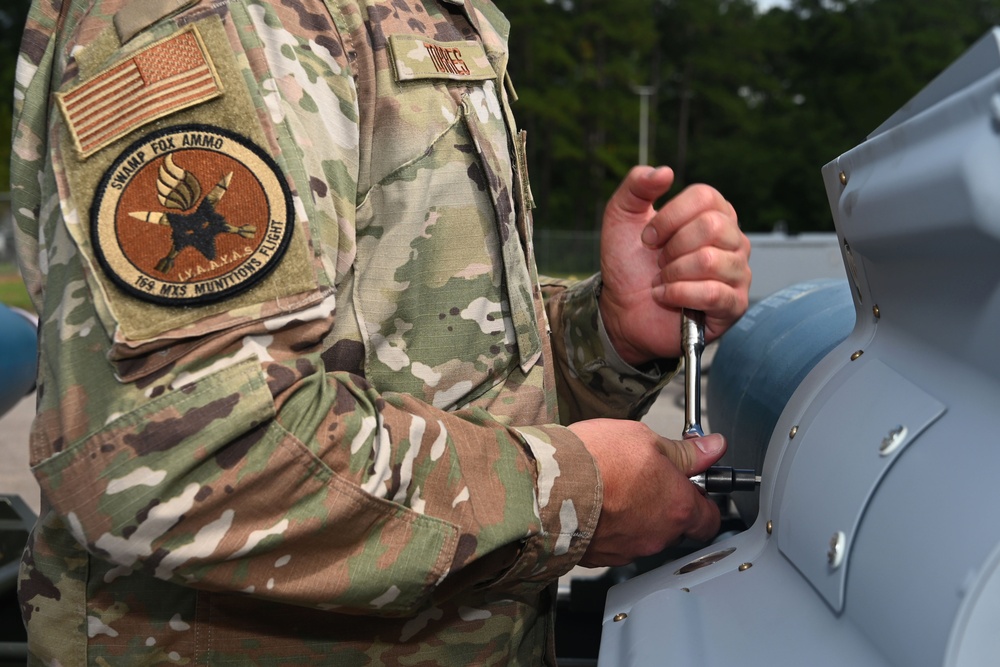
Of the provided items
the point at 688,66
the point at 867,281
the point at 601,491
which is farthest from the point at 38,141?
the point at 688,66

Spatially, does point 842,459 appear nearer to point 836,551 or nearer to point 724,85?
point 836,551

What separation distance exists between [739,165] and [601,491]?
42056mm

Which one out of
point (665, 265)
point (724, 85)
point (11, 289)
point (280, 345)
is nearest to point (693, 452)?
point (665, 265)

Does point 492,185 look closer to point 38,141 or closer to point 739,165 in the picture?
point 38,141

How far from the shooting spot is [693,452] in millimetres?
1524

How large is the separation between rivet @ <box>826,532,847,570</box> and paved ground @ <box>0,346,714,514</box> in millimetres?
4107

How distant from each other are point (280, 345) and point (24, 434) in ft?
22.4

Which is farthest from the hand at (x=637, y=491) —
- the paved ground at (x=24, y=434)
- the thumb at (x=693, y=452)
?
the paved ground at (x=24, y=434)

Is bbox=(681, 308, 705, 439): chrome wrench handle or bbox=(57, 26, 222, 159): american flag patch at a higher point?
bbox=(57, 26, 222, 159): american flag patch

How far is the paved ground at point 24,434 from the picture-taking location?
571 cm

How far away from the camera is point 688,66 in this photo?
44.6 meters

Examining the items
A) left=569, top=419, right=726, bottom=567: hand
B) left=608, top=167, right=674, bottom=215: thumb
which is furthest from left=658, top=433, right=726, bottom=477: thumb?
left=608, top=167, right=674, bottom=215: thumb

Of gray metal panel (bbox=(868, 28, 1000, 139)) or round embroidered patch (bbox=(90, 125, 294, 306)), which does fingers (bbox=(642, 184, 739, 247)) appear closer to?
gray metal panel (bbox=(868, 28, 1000, 139))

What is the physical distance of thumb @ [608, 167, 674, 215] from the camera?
1663 mm
